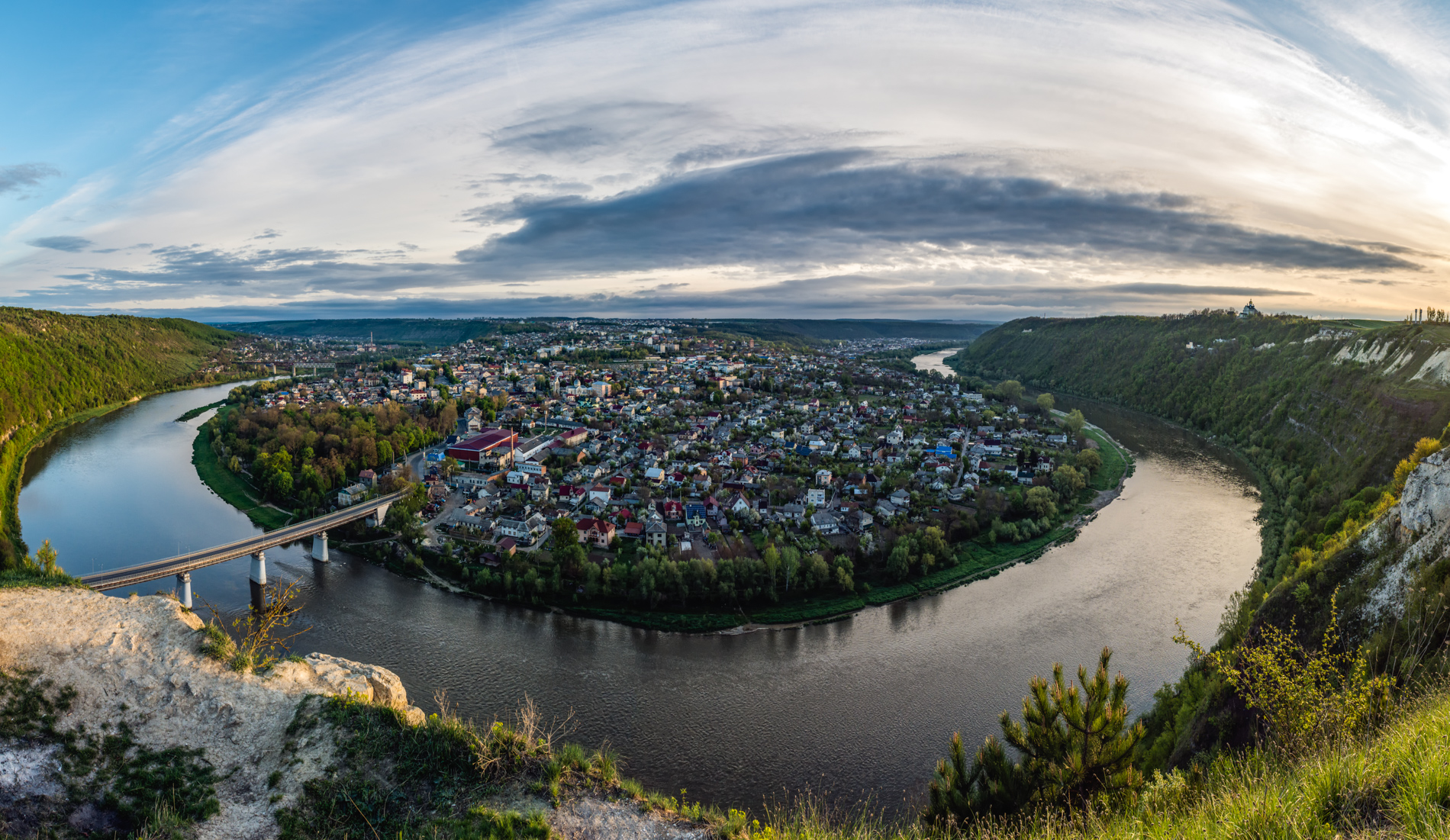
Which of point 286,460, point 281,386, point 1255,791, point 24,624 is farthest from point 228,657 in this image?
point 281,386

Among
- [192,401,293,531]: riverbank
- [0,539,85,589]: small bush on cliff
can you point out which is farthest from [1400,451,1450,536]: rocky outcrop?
[192,401,293,531]: riverbank

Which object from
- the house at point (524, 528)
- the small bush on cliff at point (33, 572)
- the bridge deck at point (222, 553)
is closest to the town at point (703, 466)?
the house at point (524, 528)

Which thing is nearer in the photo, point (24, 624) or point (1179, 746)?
point (24, 624)

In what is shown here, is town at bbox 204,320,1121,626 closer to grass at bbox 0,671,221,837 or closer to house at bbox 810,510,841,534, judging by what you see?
house at bbox 810,510,841,534

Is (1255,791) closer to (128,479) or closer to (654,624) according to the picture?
(654,624)

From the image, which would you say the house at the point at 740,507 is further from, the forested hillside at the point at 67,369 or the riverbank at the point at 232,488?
the forested hillside at the point at 67,369

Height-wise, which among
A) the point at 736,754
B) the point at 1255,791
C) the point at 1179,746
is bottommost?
the point at 736,754
